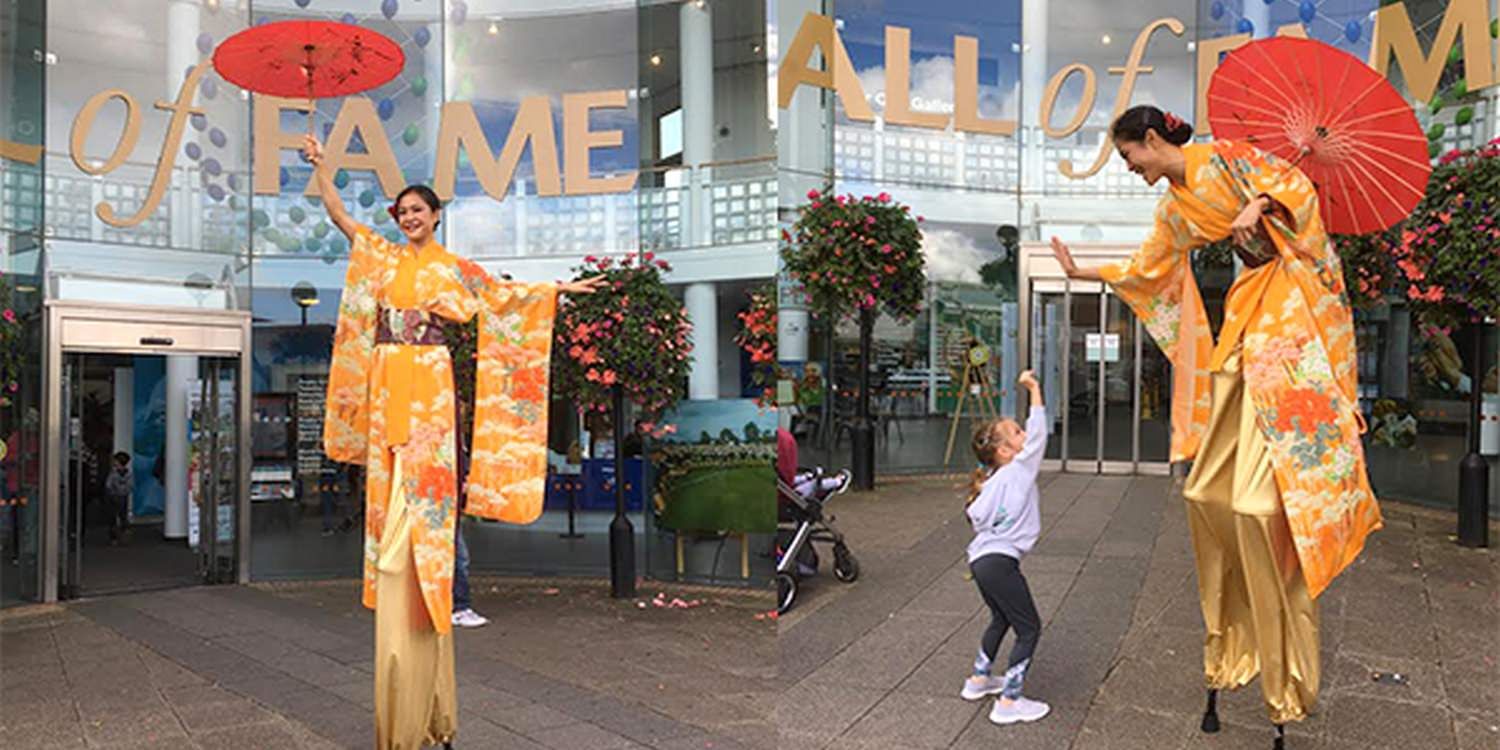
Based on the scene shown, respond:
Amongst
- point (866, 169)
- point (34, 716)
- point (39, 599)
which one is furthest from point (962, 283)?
point (39, 599)

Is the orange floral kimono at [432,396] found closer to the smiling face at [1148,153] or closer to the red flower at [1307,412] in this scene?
the smiling face at [1148,153]

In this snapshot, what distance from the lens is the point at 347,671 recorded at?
15.3 feet

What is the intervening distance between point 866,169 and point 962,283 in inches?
22.1

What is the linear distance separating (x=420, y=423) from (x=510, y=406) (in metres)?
0.36

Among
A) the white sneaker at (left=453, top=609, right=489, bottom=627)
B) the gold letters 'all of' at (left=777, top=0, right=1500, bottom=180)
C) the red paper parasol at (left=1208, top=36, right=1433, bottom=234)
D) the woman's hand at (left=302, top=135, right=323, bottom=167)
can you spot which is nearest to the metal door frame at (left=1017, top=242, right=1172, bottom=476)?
the gold letters 'all of' at (left=777, top=0, right=1500, bottom=180)

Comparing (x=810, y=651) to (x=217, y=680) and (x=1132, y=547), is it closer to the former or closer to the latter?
(x=1132, y=547)

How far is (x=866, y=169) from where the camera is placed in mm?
3875

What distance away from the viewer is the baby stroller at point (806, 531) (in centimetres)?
→ 414

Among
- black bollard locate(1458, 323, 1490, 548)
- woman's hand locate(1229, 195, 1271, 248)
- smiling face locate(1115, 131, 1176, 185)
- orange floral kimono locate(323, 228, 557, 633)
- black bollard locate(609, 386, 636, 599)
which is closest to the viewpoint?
woman's hand locate(1229, 195, 1271, 248)

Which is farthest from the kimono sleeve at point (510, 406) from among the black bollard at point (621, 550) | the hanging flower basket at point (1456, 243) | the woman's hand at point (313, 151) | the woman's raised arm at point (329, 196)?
the hanging flower basket at point (1456, 243)

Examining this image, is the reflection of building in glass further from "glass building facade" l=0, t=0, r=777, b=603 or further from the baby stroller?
"glass building facade" l=0, t=0, r=777, b=603

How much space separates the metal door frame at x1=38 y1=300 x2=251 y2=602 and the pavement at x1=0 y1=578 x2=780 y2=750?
430mm

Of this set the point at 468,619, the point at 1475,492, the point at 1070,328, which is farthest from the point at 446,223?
the point at 1475,492

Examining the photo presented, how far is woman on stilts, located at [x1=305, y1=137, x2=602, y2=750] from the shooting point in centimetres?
311
